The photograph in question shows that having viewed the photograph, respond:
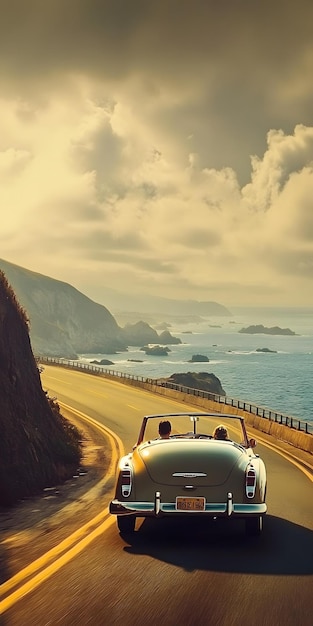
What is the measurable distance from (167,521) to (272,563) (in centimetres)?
271

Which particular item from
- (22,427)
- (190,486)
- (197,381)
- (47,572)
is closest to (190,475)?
(190,486)

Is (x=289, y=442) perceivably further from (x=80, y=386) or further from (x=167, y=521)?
(x=80, y=386)

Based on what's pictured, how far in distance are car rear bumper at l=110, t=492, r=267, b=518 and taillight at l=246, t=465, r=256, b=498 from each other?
0.13 metres

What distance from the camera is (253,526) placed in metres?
9.12

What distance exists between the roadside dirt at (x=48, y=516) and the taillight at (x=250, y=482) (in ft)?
8.84

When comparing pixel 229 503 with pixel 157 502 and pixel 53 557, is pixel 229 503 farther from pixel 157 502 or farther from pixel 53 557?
pixel 53 557

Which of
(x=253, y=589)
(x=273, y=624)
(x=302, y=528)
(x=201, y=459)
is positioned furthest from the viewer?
(x=302, y=528)

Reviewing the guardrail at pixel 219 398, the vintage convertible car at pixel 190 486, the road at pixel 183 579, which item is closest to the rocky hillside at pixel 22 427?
the road at pixel 183 579

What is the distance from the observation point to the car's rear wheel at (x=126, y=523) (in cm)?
919

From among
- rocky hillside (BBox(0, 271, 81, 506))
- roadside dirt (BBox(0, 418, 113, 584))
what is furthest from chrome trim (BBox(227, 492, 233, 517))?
rocky hillside (BBox(0, 271, 81, 506))

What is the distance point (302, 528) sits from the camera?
10188mm

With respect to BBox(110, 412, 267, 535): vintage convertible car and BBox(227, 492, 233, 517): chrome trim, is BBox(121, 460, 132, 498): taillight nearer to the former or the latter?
BBox(110, 412, 267, 535): vintage convertible car

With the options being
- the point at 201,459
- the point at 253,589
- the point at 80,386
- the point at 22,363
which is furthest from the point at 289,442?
the point at 80,386

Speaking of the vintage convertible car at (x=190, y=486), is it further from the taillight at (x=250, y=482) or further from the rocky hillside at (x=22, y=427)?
the rocky hillside at (x=22, y=427)
